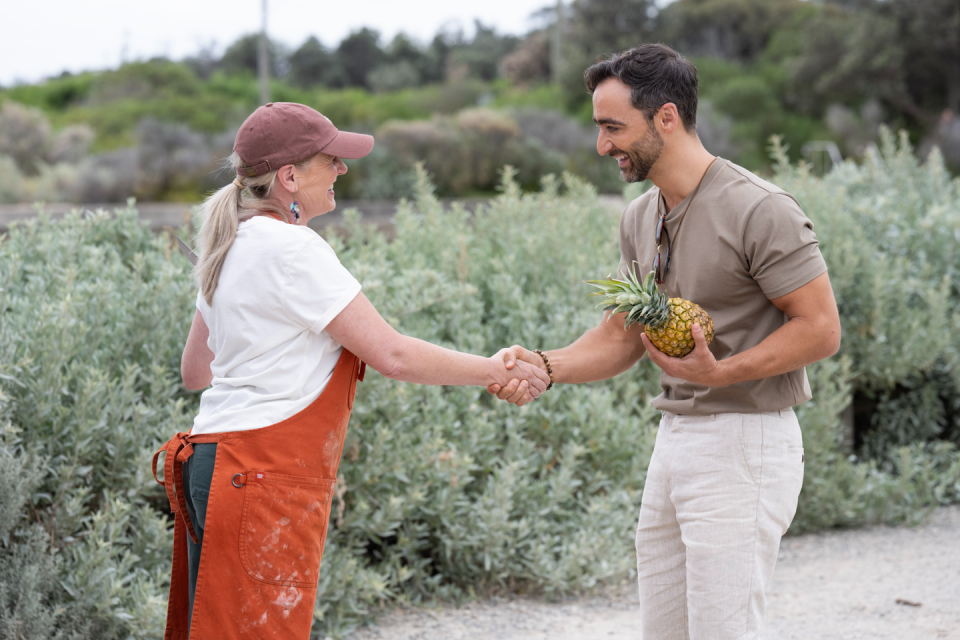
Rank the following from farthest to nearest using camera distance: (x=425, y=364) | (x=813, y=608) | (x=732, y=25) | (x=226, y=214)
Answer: (x=732, y=25)
(x=813, y=608)
(x=425, y=364)
(x=226, y=214)

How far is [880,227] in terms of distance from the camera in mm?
6367

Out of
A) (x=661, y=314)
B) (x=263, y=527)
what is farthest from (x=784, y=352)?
(x=263, y=527)

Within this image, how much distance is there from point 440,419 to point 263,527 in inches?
81.3

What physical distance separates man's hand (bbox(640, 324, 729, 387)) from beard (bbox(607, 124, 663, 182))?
1.85ft

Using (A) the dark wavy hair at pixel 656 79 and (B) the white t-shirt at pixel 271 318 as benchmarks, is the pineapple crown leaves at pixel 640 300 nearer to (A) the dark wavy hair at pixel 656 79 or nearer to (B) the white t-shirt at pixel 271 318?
(A) the dark wavy hair at pixel 656 79

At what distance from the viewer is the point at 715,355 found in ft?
8.59

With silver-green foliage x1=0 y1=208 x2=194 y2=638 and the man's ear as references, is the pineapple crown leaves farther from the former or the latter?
silver-green foliage x1=0 y1=208 x2=194 y2=638

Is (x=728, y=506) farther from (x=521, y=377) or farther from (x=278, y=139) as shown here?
(x=278, y=139)

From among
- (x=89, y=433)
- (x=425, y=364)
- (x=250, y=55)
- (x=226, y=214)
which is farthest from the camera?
(x=250, y=55)

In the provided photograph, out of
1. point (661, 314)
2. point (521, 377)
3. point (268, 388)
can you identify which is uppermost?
point (661, 314)

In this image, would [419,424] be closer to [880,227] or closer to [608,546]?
[608,546]

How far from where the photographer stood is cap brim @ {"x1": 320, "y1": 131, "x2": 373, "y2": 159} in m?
2.48

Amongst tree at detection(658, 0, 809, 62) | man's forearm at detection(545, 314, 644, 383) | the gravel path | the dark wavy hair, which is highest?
tree at detection(658, 0, 809, 62)

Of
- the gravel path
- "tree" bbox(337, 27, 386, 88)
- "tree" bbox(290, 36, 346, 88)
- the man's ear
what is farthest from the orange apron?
"tree" bbox(337, 27, 386, 88)
